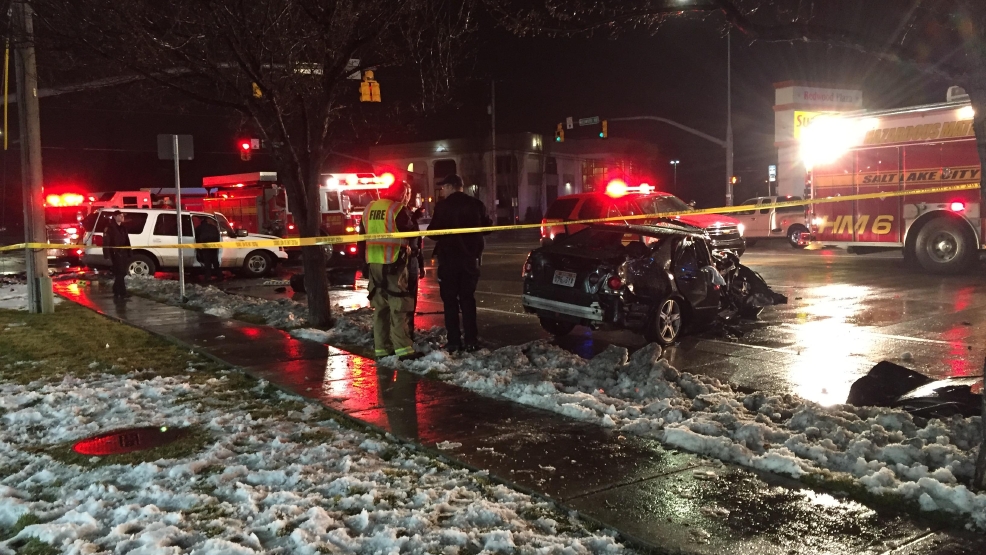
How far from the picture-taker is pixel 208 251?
749 inches

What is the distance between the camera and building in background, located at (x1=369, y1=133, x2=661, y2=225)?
5844 cm

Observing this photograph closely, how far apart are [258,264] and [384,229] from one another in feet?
42.4

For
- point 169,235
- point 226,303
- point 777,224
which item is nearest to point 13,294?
point 226,303

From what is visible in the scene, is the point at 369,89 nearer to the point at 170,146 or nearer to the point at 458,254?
the point at 170,146

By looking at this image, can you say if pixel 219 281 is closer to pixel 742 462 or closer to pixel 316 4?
pixel 316 4

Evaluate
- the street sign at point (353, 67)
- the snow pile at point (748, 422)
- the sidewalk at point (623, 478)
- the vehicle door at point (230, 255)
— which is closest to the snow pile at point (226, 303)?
the vehicle door at point (230, 255)

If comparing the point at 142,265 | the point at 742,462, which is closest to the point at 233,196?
the point at 142,265

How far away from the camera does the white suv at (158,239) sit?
19.2 m

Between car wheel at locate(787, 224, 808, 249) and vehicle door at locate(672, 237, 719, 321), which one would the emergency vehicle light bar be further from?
vehicle door at locate(672, 237, 719, 321)

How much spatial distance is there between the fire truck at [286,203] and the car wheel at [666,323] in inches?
421

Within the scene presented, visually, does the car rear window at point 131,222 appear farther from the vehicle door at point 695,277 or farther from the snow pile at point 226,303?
the vehicle door at point 695,277

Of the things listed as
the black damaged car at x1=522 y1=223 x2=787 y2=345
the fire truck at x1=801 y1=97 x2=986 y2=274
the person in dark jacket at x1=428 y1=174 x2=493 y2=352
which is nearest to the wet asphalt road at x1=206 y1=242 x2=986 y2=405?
the black damaged car at x1=522 y1=223 x2=787 y2=345

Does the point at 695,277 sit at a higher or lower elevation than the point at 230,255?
lower

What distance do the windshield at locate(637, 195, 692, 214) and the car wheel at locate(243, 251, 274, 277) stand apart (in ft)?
29.8
